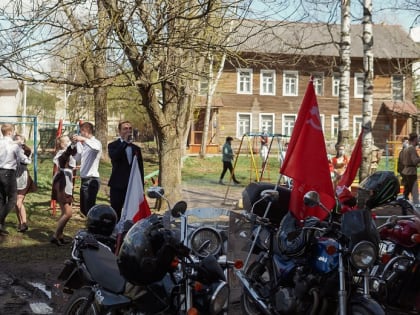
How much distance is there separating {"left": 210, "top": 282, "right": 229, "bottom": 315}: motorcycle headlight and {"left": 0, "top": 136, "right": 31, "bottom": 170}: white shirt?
6.43 m

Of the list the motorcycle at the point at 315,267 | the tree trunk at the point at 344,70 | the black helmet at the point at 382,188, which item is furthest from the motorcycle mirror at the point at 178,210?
the tree trunk at the point at 344,70

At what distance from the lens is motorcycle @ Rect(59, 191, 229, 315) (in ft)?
12.4

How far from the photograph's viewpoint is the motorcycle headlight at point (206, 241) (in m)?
4.70

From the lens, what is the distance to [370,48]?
47.6 feet

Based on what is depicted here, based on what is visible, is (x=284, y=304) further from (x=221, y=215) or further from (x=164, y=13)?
(x=164, y=13)

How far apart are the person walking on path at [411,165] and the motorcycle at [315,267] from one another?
29.7 ft

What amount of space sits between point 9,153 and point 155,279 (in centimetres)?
631

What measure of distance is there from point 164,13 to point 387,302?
5672 millimetres

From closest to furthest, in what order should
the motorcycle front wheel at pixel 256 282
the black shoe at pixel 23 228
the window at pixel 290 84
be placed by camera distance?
1. the motorcycle front wheel at pixel 256 282
2. the black shoe at pixel 23 228
3. the window at pixel 290 84

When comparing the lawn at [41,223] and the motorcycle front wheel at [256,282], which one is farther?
the lawn at [41,223]

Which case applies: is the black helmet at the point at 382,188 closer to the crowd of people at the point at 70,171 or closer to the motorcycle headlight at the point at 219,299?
the motorcycle headlight at the point at 219,299

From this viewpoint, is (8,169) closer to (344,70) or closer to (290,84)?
(344,70)

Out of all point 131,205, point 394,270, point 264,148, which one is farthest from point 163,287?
point 264,148

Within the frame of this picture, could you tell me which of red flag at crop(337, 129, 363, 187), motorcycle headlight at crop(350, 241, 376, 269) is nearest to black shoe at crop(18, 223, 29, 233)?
red flag at crop(337, 129, 363, 187)
